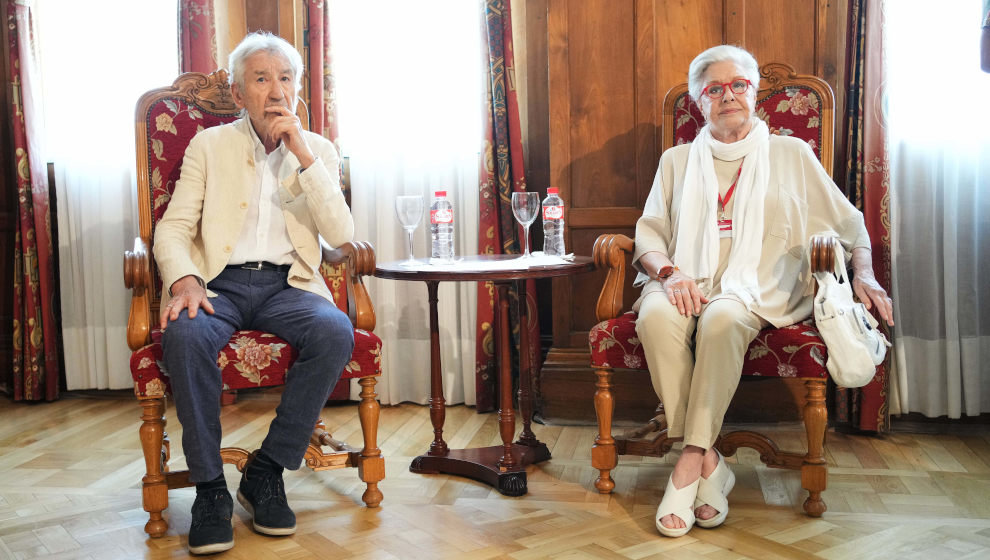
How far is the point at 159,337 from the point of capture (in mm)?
2207

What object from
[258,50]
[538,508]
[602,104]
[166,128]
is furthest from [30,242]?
[538,508]

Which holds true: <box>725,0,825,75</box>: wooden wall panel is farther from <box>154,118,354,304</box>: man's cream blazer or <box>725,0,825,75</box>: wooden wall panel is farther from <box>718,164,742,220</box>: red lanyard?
<box>154,118,354,304</box>: man's cream blazer

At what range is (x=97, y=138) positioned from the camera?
3473 mm

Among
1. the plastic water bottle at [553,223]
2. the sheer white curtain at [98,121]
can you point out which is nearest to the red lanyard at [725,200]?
the plastic water bottle at [553,223]

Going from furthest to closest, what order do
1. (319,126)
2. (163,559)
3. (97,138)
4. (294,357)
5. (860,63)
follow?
(97,138) < (319,126) < (860,63) < (294,357) < (163,559)

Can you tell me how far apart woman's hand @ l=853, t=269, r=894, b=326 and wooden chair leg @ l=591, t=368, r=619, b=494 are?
2.20ft

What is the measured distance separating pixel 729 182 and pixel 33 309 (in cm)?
278

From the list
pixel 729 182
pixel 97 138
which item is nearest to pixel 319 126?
pixel 97 138

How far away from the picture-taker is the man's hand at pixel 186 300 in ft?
6.74

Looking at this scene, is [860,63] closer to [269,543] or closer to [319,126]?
[319,126]

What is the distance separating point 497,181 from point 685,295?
1154mm

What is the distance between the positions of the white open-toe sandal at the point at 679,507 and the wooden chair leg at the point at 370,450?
735mm

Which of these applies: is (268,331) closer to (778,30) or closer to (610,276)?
(610,276)

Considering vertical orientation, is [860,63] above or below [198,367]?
above
